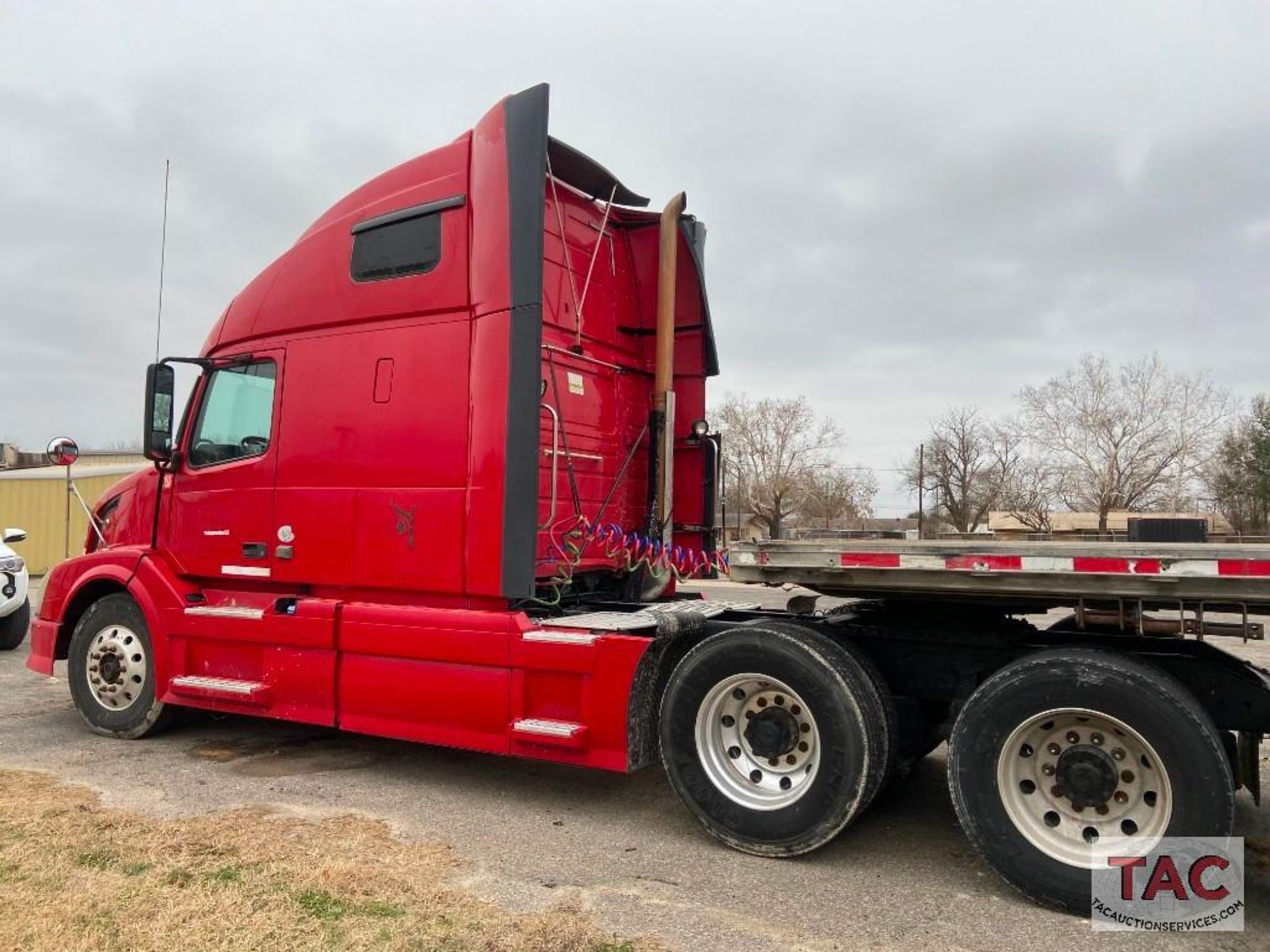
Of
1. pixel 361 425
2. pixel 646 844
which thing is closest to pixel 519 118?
pixel 361 425

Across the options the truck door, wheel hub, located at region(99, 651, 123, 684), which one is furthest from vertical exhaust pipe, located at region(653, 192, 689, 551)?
wheel hub, located at region(99, 651, 123, 684)

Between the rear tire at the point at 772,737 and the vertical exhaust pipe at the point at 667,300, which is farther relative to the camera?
the vertical exhaust pipe at the point at 667,300

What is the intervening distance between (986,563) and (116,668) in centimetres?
591

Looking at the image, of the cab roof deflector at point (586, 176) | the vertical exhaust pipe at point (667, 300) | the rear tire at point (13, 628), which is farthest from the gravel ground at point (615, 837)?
the rear tire at point (13, 628)

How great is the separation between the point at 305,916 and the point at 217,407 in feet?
13.5

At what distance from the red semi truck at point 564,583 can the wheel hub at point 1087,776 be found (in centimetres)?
1

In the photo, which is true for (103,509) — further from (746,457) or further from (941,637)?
(746,457)

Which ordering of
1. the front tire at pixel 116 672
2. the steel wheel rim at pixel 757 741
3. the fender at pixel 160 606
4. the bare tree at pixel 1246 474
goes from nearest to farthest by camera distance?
the steel wheel rim at pixel 757 741 < the fender at pixel 160 606 < the front tire at pixel 116 672 < the bare tree at pixel 1246 474

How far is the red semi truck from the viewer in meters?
3.81

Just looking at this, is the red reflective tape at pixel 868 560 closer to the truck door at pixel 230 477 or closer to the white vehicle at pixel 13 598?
the truck door at pixel 230 477

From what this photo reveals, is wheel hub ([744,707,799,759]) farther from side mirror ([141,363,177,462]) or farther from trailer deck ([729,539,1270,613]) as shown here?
side mirror ([141,363,177,462])

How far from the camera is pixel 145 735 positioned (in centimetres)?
654

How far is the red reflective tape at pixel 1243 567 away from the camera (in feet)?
11.3

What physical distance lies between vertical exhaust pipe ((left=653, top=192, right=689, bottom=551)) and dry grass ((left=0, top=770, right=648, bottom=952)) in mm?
2818
